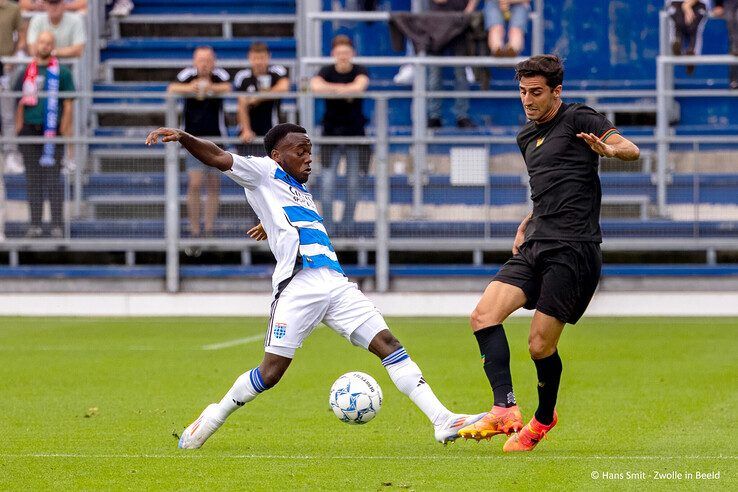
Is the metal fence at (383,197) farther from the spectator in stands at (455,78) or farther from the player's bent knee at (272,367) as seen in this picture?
the player's bent knee at (272,367)

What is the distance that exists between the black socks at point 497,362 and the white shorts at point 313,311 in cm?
59

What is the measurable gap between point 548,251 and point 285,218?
149 centimetres

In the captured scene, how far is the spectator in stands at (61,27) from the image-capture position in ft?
66.9

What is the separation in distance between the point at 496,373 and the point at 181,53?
16.5 m

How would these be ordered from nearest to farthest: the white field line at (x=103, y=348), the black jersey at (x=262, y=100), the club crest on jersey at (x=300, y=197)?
the club crest on jersey at (x=300, y=197), the white field line at (x=103, y=348), the black jersey at (x=262, y=100)

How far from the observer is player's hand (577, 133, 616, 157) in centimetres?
760

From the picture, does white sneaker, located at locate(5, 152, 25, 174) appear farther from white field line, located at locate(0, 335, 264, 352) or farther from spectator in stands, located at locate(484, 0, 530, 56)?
spectator in stands, located at locate(484, 0, 530, 56)

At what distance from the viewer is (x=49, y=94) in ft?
61.4

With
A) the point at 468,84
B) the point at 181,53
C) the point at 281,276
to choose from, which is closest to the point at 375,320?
the point at 281,276

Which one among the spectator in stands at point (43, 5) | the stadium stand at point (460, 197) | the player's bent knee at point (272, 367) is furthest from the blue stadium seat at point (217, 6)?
the player's bent knee at point (272, 367)

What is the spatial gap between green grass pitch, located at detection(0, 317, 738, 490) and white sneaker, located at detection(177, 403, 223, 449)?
3.9 inches

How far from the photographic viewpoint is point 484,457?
25.8ft

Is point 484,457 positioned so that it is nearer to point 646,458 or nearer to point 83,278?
point 646,458

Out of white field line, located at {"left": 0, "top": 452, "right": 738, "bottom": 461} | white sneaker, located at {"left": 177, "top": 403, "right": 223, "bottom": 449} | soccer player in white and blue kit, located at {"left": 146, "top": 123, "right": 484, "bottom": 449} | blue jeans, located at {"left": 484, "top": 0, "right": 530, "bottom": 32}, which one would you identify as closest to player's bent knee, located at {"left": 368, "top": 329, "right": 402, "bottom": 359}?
soccer player in white and blue kit, located at {"left": 146, "top": 123, "right": 484, "bottom": 449}
